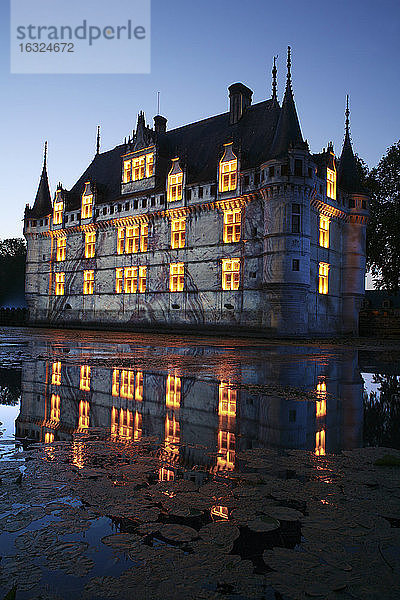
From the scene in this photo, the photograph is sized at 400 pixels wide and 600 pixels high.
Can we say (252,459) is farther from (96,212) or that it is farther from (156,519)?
(96,212)

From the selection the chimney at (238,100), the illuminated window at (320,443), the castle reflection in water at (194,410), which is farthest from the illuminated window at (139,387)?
the chimney at (238,100)

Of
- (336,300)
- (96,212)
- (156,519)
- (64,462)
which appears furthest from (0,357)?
(96,212)

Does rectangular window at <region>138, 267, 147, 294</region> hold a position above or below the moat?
above

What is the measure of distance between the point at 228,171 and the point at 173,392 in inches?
1145

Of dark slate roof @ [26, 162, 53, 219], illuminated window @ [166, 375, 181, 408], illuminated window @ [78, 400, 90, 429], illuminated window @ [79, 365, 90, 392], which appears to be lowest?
illuminated window @ [78, 400, 90, 429]

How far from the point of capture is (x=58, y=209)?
47031mm

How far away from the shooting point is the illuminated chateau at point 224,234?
95.8ft

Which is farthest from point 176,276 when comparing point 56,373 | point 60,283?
point 56,373

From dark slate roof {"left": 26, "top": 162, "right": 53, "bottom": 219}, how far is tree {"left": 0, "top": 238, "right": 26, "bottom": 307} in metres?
38.8

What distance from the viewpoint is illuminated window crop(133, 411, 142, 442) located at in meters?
3.86

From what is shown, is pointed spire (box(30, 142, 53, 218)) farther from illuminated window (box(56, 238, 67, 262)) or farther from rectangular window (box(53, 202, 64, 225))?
illuminated window (box(56, 238, 67, 262))

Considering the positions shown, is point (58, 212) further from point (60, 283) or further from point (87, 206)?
point (60, 283)

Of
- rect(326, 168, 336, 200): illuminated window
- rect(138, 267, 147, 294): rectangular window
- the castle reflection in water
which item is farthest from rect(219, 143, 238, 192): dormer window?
the castle reflection in water

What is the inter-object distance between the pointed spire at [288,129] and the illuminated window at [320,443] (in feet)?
89.9
